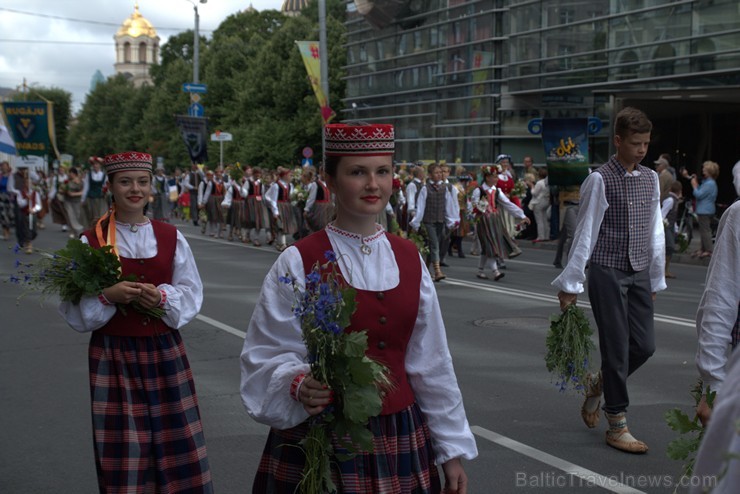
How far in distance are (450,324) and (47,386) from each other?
4.54 metres

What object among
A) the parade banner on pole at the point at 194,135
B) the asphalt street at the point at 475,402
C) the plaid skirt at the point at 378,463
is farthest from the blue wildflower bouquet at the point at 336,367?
the parade banner on pole at the point at 194,135

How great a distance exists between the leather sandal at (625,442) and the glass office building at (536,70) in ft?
64.0

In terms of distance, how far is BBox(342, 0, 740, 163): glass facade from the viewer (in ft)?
82.8

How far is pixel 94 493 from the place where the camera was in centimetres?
522

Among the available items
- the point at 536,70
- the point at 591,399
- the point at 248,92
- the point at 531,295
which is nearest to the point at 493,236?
the point at 531,295

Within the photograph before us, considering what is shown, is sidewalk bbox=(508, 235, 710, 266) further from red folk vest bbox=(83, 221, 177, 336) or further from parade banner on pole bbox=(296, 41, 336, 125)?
red folk vest bbox=(83, 221, 177, 336)

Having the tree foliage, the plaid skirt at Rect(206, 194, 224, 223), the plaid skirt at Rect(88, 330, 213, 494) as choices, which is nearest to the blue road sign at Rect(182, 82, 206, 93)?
the plaid skirt at Rect(206, 194, 224, 223)

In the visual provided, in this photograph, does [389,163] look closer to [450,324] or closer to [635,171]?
[635,171]

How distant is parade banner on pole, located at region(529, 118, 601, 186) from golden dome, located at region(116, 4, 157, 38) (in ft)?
517

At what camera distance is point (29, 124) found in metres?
32.6

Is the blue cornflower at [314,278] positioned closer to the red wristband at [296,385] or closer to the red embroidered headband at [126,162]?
the red wristband at [296,385]

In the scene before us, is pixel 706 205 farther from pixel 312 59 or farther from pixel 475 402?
pixel 312 59

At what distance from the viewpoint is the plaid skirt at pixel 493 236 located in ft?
50.4

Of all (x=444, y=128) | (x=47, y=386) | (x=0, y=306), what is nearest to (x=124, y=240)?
(x=47, y=386)
